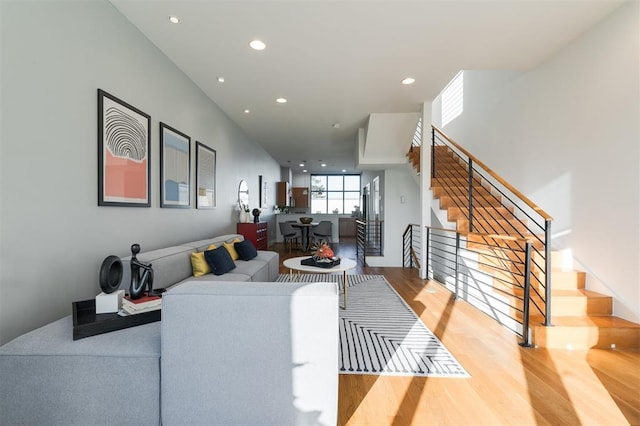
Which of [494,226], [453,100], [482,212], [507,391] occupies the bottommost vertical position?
[507,391]

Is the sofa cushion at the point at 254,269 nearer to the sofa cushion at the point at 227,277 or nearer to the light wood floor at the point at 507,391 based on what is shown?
the sofa cushion at the point at 227,277

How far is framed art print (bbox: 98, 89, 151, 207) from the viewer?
2.18 meters

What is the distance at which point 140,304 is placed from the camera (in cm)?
161

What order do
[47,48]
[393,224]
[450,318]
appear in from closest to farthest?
1. [47,48]
2. [450,318]
3. [393,224]

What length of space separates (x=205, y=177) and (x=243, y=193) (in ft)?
5.97

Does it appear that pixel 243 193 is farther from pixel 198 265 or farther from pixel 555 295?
pixel 555 295

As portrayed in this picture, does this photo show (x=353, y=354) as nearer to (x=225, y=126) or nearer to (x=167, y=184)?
(x=167, y=184)

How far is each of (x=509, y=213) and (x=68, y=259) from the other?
490 cm

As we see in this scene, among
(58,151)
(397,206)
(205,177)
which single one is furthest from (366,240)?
(58,151)

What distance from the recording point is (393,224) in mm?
6199

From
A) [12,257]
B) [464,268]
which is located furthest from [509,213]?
[12,257]

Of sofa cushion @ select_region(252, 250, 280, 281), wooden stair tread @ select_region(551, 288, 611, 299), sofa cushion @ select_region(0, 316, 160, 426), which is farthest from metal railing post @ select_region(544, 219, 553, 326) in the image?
sofa cushion @ select_region(252, 250, 280, 281)

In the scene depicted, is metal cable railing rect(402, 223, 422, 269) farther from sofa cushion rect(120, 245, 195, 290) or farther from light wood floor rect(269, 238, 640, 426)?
sofa cushion rect(120, 245, 195, 290)

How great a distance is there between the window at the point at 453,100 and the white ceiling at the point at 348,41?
69.2 inches
